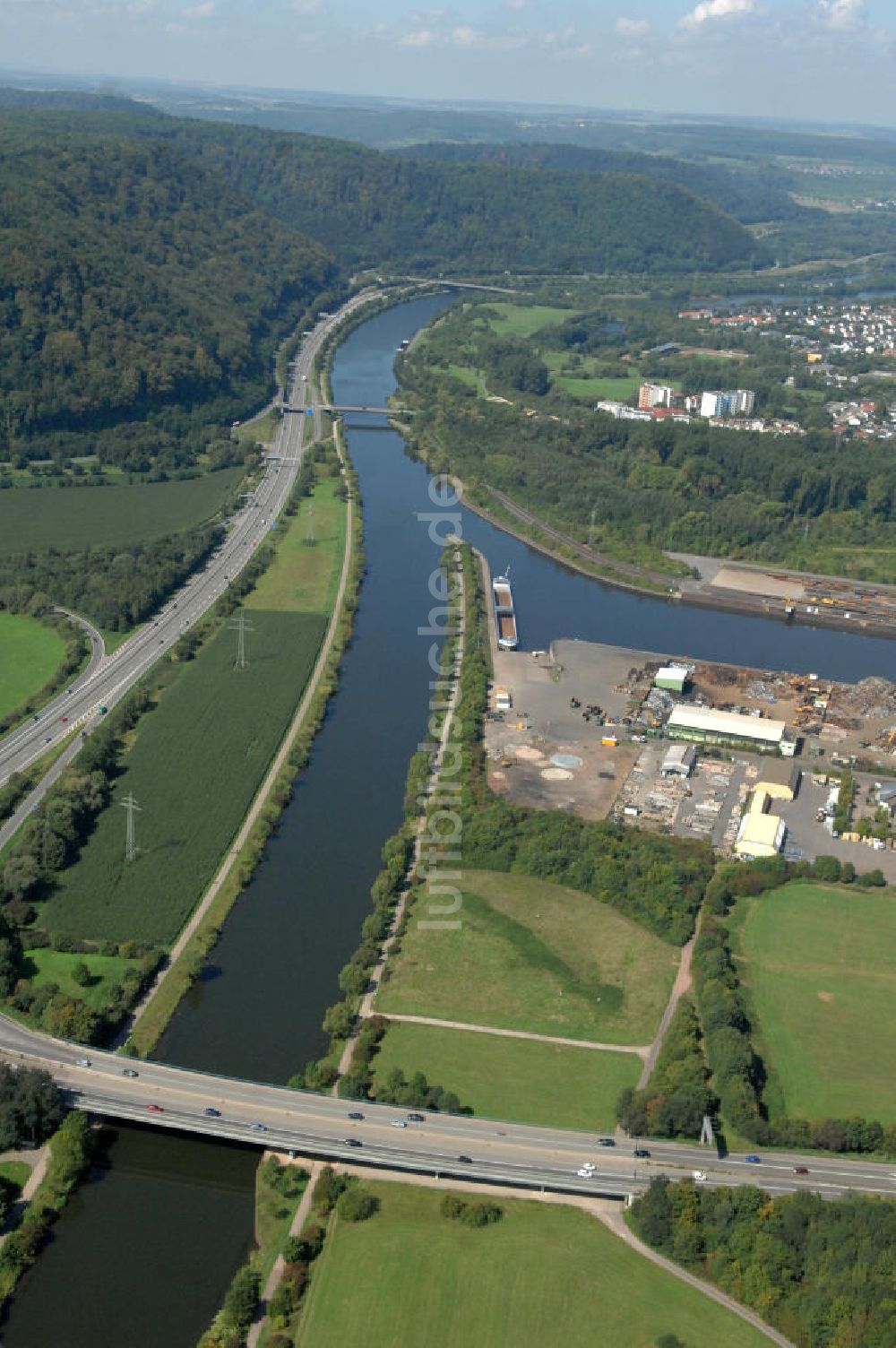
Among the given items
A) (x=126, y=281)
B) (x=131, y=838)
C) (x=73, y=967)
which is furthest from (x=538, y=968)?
(x=126, y=281)

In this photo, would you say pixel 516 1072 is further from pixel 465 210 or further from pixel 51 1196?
pixel 465 210

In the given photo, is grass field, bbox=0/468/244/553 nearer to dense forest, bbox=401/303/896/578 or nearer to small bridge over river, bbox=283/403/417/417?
dense forest, bbox=401/303/896/578

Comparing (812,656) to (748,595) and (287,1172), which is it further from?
(287,1172)

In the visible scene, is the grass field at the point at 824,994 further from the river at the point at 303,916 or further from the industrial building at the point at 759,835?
the river at the point at 303,916

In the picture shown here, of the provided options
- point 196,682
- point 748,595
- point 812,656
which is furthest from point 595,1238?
point 748,595

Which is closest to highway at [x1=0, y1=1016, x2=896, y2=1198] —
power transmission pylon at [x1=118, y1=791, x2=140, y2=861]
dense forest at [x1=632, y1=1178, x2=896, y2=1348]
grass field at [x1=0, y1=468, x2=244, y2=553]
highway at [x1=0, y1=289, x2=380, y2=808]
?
dense forest at [x1=632, y1=1178, x2=896, y2=1348]
